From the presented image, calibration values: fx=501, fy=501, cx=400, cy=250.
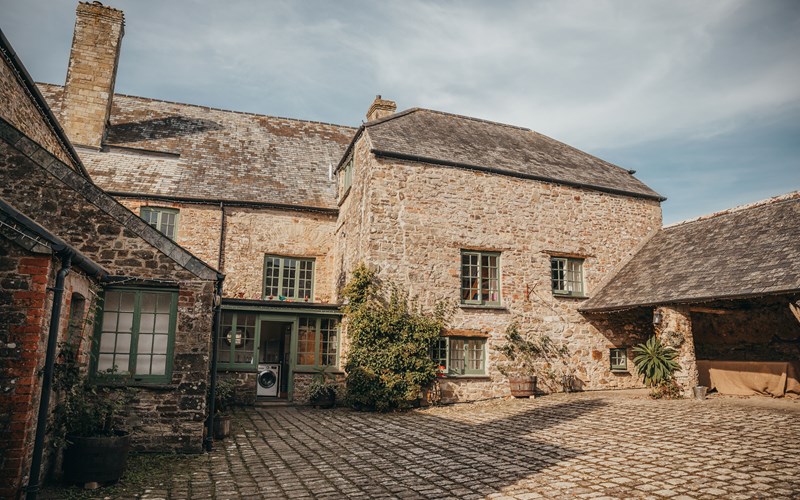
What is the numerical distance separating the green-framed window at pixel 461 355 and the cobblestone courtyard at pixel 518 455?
2130 millimetres

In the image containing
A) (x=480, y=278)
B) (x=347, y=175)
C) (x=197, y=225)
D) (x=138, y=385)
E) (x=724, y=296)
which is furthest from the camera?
(x=347, y=175)

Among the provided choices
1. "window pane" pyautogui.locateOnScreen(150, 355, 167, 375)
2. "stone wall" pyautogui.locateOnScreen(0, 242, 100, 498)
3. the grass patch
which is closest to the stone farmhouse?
"window pane" pyautogui.locateOnScreen(150, 355, 167, 375)

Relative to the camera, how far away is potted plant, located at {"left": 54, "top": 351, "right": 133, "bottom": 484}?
237 inches

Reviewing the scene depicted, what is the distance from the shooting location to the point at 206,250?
51.8ft

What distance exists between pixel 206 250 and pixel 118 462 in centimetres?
1029

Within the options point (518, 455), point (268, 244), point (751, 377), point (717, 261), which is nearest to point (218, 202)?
point (268, 244)

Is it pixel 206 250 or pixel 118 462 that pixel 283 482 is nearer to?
pixel 118 462

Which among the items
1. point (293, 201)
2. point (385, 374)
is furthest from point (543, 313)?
point (293, 201)

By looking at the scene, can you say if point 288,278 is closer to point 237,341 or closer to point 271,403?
point 237,341

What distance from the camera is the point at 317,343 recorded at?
1457cm

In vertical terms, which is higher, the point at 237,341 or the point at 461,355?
the point at 237,341

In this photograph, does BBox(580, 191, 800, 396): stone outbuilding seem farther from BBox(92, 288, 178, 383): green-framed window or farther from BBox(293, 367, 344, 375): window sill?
BBox(92, 288, 178, 383): green-framed window

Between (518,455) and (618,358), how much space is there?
32.5 ft

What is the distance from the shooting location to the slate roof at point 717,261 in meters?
11.5
